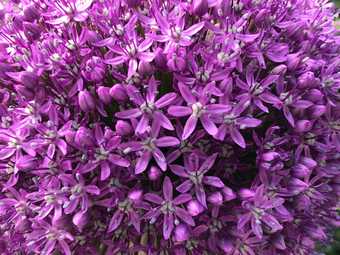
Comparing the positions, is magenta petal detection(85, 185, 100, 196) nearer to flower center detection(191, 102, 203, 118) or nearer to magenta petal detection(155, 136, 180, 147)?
magenta petal detection(155, 136, 180, 147)

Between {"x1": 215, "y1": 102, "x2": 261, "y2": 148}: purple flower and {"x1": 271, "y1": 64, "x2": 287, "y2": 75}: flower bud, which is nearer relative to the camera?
{"x1": 215, "y1": 102, "x2": 261, "y2": 148}: purple flower

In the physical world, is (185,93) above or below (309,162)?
above

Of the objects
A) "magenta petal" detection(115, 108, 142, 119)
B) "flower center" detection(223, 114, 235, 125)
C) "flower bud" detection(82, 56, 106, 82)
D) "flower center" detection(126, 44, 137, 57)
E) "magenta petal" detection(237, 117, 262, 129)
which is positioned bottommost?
"magenta petal" detection(237, 117, 262, 129)

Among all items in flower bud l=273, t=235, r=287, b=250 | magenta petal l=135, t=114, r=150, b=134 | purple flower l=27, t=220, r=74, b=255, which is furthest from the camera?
flower bud l=273, t=235, r=287, b=250

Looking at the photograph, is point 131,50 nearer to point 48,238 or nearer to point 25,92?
point 25,92

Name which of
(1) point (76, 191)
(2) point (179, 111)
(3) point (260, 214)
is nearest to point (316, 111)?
(3) point (260, 214)

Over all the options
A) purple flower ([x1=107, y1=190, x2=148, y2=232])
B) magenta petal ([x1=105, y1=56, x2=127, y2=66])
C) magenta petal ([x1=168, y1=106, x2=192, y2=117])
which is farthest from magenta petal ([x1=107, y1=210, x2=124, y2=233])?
magenta petal ([x1=105, y1=56, x2=127, y2=66])
